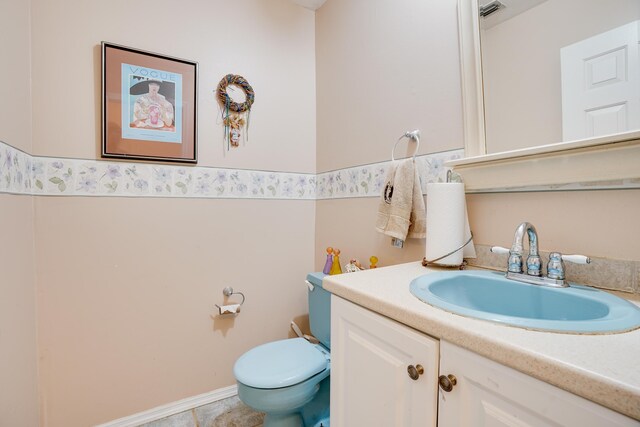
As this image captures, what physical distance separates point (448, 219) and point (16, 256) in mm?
1553

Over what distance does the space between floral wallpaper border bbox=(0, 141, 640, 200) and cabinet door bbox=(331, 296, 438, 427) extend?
2.02ft

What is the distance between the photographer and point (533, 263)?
2.53ft

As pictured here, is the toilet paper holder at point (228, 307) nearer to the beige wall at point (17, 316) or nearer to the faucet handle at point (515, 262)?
the beige wall at point (17, 316)

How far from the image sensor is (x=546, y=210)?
32.7 inches

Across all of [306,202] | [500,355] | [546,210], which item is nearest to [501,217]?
[546,210]

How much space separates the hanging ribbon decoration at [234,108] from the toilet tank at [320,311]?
90 centimetres

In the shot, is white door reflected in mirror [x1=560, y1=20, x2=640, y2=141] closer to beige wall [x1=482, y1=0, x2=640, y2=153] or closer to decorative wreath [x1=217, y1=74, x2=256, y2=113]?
beige wall [x1=482, y1=0, x2=640, y2=153]

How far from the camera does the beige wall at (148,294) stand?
4.02 ft

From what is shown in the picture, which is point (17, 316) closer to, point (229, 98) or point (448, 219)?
point (229, 98)

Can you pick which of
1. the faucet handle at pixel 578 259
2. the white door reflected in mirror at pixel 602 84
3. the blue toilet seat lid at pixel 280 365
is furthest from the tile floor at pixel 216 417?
the white door reflected in mirror at pixel 602 84

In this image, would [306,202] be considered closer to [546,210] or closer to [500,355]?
[546,210]

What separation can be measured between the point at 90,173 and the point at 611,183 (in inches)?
73.3

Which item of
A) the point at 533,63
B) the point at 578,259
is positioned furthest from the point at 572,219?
the point at 533,63

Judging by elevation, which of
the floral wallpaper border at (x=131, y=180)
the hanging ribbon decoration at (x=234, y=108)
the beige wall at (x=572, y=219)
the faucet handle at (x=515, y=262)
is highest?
the hanging ribbon decoration at (x=234, y=108)
